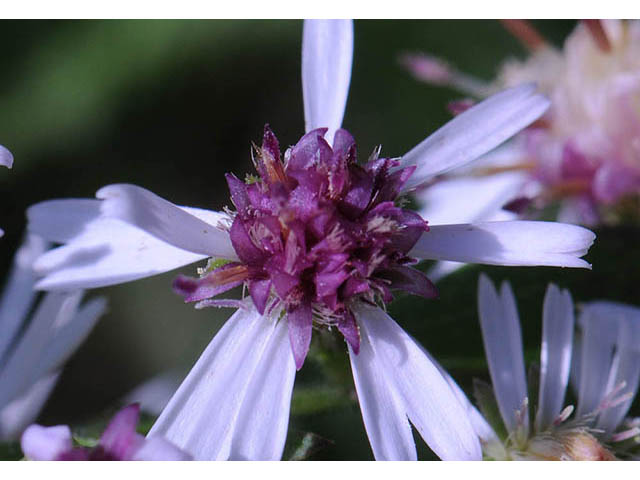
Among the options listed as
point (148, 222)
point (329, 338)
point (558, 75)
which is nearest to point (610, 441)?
point (329, 338)

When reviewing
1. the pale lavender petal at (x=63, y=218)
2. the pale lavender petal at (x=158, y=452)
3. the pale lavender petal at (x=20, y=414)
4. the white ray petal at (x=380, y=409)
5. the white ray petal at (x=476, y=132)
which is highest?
the white ray petal at (x=476, y=132)

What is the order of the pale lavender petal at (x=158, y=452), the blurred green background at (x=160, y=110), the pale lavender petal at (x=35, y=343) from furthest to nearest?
1. the blurred green background at (x=160, y=110)
2. the pale lavender petal at (x=35, y=343)
3. the pale lavender petal at (x=158, y=452)

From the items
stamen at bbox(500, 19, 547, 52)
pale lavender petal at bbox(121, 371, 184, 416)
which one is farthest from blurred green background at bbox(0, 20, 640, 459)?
stamen at bbox(500, 19, 547, 52)

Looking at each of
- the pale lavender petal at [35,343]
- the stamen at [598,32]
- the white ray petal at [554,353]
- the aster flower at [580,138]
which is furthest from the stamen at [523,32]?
the pale lavender petal at [35,343]

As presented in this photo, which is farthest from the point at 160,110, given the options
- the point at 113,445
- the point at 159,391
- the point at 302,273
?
the point at 113,445

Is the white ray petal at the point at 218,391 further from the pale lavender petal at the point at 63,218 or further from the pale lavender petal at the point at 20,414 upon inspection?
the pale lavender petal at the point at 20,414

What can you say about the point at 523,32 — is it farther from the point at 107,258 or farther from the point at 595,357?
the point at 107,258

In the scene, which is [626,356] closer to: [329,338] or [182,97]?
[329,338]
